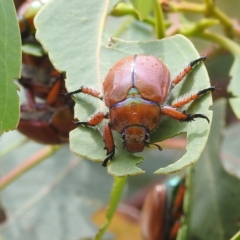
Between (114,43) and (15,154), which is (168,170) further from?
(15,154)

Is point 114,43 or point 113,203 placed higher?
point 114,43

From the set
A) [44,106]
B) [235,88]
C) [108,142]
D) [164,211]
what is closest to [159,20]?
[235,88]

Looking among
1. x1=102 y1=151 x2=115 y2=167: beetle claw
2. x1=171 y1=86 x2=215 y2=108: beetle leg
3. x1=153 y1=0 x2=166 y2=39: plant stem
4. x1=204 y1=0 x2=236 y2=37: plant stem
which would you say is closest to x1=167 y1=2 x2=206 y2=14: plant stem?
x1=204 y1=0 x2=236 y2=37: plant stem

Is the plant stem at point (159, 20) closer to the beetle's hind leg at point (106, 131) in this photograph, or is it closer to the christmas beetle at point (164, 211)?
the beetle's hind leg at point (106, 131)

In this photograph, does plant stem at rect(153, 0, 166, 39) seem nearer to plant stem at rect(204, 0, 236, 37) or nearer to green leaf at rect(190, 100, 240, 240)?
plant stem at rect(204, 0, 236, 37)

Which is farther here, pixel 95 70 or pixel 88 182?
pixel 88 182

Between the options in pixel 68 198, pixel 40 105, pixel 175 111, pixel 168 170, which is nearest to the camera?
pixel 168 170

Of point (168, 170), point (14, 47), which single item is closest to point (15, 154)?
point (14, 47)

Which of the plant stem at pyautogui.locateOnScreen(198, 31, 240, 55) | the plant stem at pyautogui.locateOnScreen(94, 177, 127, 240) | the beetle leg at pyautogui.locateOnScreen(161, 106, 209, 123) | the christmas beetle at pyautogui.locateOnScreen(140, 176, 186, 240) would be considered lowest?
the christmas beetle at pyautogui.locateOnScreen(140, 176, 186, 240)
